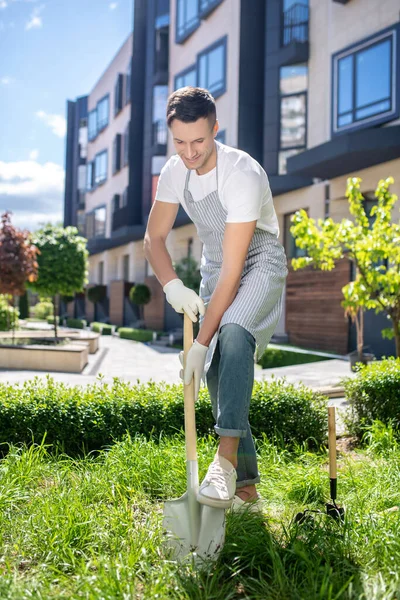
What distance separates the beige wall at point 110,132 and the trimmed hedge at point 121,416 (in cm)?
2872

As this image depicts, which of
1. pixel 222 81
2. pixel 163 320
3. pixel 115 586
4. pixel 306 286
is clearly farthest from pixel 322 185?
pixel 115 586

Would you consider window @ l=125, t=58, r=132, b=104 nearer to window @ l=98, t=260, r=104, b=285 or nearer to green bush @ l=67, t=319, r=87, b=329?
window @ l=98, t=260, r=104, b=285

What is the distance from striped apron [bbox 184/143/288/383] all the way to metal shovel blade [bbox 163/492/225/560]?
2.34 ft

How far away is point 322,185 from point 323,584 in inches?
643

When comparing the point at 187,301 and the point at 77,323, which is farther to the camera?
the point at 77,323

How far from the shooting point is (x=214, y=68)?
22.4 metres

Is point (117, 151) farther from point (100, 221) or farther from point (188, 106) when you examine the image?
point (188, 106)

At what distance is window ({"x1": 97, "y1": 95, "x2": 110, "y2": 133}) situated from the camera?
37966mm

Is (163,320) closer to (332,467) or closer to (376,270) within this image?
(376,270)

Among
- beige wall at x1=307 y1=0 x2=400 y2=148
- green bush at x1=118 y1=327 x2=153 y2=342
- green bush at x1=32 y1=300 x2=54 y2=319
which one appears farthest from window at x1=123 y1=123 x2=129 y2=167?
green bush at x1=32 y1=300 x2=54 y2=319

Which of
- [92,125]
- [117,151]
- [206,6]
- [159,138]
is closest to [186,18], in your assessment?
[206,6]

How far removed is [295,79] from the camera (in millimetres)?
18625

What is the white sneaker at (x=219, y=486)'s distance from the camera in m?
2.39

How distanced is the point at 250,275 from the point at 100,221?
1440 inches
